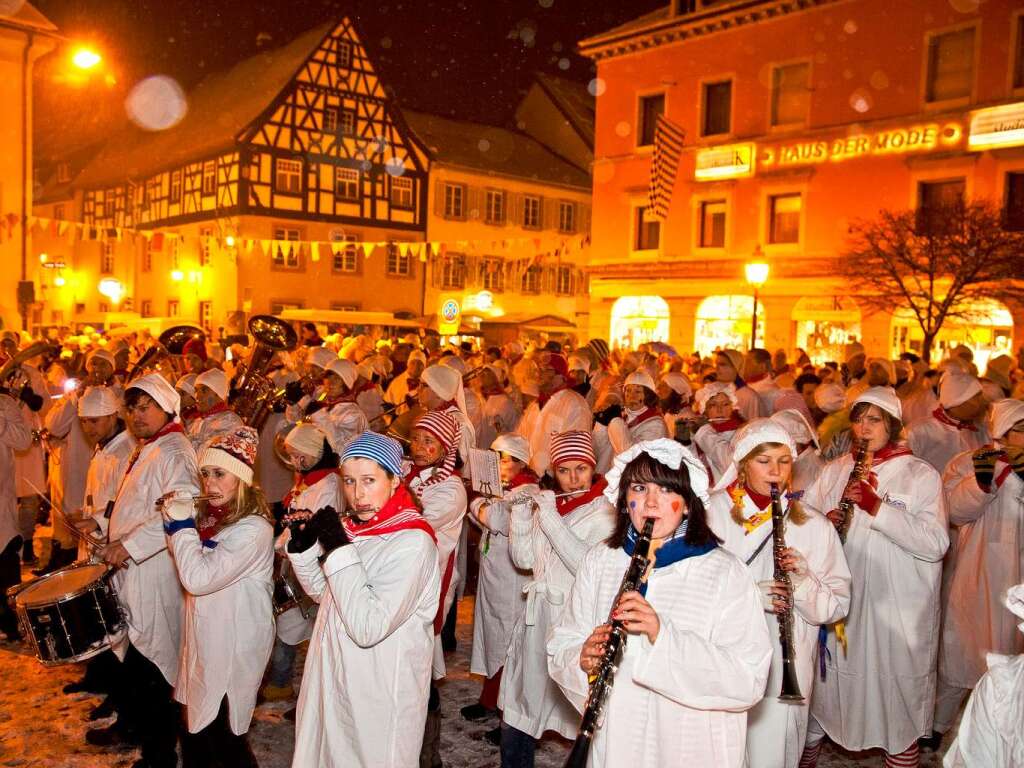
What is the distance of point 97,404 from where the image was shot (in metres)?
6.04

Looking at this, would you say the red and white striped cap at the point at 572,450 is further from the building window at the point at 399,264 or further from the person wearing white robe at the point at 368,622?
the building window at the point at 399,264

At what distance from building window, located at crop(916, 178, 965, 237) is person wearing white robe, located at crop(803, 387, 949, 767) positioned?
55.6 feet

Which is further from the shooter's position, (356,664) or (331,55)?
(331,55)

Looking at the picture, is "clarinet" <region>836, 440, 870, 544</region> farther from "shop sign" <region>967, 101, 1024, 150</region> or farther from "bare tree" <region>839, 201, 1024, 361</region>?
"shop sign" <region>967, 101, 1024, 150</region>

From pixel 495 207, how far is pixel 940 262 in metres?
27.4

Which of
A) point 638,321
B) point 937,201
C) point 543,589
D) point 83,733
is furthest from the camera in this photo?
point 638,321

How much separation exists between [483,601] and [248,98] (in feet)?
126

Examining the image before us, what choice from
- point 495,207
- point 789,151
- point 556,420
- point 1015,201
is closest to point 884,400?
point 556,420

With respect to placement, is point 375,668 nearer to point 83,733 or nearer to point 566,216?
point 83,733

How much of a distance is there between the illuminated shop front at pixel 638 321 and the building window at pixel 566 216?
16848mm

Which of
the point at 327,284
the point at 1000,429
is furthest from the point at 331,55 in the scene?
the point at 1000,429

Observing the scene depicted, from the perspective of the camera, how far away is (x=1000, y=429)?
17.7 feet

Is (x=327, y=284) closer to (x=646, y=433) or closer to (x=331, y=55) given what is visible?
(x=331, y=55)

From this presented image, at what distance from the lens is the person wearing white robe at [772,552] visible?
405cm
